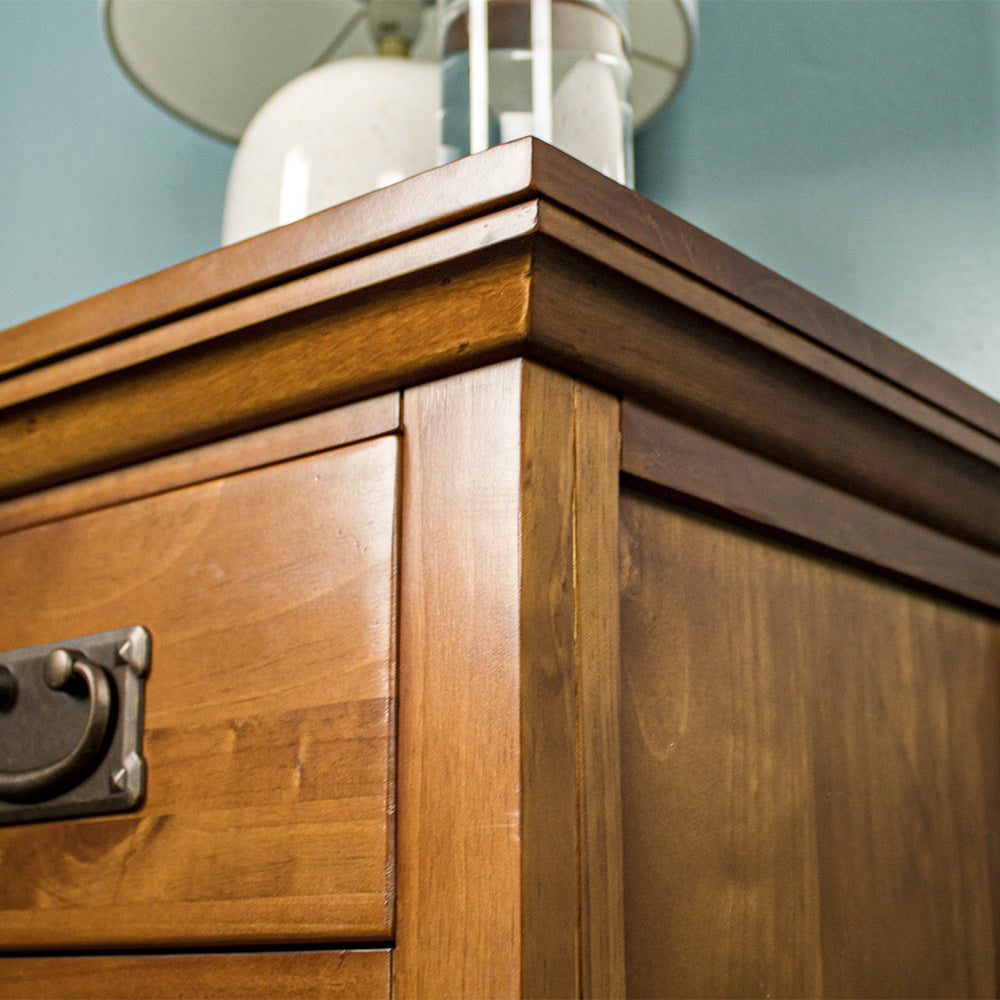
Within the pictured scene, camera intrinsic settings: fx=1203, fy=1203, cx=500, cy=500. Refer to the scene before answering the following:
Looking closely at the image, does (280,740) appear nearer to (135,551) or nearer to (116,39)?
(135,551)

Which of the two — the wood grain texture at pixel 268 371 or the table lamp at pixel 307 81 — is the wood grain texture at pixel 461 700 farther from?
the table lamp at pixel 307 81

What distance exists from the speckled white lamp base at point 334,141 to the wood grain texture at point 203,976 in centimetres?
47

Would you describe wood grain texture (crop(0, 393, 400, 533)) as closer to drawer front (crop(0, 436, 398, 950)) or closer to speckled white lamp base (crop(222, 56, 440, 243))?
drawer front (crop(0, 436, 398, 950))

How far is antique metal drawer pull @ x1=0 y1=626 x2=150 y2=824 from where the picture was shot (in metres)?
0.43

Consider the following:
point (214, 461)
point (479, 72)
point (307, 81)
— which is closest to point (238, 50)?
point (307, 81)

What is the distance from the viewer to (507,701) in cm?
34

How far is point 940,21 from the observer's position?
87cm

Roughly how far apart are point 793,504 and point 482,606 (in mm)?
167

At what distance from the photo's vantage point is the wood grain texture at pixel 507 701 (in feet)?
1.10

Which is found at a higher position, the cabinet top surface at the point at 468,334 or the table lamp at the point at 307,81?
the table lamp at the point at 307,81

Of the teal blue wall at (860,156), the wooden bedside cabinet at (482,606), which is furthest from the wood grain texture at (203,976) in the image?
the teal blue wall at (860,156)

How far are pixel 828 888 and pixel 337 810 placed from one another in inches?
7.8

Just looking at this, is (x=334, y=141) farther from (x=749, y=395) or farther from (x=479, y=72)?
(x=749, y=395)

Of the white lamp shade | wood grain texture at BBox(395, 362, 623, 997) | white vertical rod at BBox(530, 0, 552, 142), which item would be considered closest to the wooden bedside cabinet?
wood grain texture at BBox(395, 362, 623, 997)
